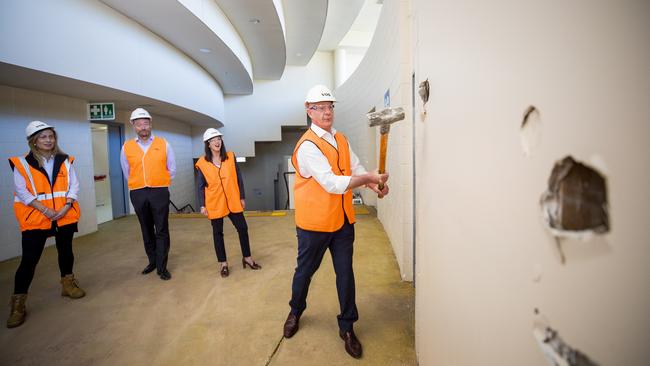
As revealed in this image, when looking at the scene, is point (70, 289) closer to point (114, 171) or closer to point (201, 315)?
point (201, 315)

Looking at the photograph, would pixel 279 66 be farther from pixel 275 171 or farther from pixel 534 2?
pixel 534 2

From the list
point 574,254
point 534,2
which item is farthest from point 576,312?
point 534,2

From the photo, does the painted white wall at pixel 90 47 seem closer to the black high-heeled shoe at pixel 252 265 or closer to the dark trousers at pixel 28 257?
the dark trousers at pixel 28 257

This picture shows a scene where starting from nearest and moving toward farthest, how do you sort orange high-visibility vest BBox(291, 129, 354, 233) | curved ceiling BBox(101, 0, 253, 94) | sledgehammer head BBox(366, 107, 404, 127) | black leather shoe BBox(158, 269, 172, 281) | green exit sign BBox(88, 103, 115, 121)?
sledgehammer head BBox(366, 107, 404, 127), orange high-visibility vest BBox(291, 129, 354, 233), black leather shoe BBox(158, 269, 172, 281), curved ceiling BBox(101, 0, 253, 94), green exit sign BBox(88, 103, 115, 121)

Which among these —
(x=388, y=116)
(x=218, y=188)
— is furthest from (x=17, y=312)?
(x=388, y=116)

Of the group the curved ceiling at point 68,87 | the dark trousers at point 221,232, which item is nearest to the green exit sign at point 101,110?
the curved ceiling at point 68,87

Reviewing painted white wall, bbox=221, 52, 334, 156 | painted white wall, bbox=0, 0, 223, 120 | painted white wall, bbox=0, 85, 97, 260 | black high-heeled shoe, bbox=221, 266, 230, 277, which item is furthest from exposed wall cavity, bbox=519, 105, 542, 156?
painted white wall, bbox=221, 52, 334, 156

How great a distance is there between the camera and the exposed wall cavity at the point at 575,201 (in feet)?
1.54

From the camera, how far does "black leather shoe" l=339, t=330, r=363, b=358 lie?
2016mm

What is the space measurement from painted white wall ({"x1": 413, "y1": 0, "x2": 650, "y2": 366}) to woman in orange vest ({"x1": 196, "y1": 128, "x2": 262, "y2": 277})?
8.42ft

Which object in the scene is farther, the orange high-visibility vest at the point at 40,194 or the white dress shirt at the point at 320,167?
the orange high-visibility vest at the point at 40,194

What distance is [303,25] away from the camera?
756 centimetres

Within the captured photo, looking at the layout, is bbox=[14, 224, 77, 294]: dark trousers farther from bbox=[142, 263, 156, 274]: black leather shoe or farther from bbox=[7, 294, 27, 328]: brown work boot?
bbox=[142, 263, 156, 274]: black leather shoe

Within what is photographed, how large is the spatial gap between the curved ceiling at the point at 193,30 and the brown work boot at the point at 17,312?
377 centimetres
